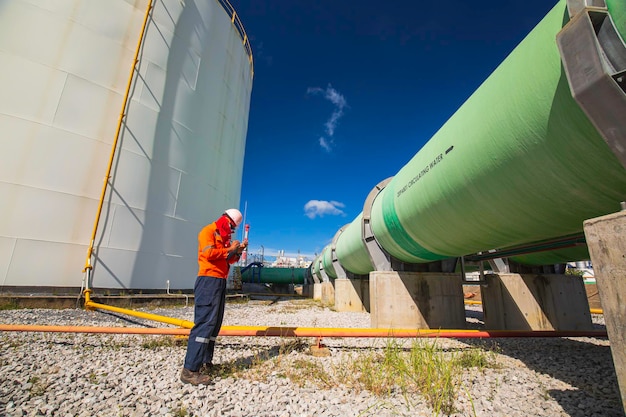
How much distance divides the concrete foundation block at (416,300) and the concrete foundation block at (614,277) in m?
4.18

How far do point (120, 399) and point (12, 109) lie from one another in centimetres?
767

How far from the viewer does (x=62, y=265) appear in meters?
6.61

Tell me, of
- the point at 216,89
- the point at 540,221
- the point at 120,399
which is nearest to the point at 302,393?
the point at 120,399

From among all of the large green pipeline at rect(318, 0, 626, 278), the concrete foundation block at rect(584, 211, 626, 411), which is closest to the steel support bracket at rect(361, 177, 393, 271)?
the large green pipeline at rect(318, 0, 626, 278)

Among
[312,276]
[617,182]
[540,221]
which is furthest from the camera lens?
[312,276]

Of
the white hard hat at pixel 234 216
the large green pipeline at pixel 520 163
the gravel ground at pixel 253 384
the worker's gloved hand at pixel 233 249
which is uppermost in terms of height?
the large green pipeline at pixel 520 163

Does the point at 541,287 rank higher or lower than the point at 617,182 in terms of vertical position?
lower

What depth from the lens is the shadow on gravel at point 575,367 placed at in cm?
215

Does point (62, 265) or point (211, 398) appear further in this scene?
point (62, 265)

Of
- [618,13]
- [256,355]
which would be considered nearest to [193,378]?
[256,355]

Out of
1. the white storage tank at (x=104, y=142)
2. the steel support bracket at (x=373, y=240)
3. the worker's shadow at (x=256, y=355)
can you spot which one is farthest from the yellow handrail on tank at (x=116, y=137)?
the steel support bracket at (x=373, y=240)

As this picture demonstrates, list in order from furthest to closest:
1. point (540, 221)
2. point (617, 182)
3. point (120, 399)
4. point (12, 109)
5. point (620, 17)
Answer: point (12, 109) → point (540, 221) → point (120, 399) → point (617, 182) → point (620, 17)

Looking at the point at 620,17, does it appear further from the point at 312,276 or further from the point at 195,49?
the point at 312,276

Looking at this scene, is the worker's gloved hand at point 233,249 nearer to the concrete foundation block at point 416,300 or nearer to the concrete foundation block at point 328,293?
the concrete foundation block at point 416,300
